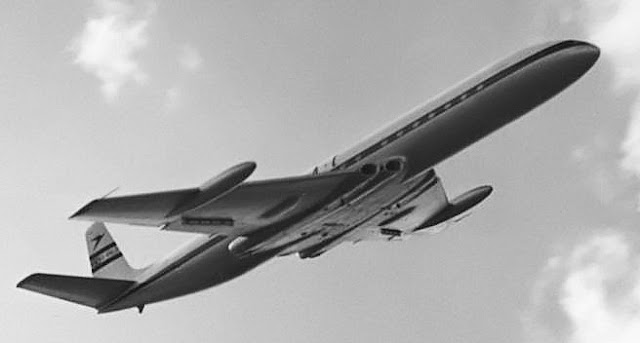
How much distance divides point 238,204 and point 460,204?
11307 mm

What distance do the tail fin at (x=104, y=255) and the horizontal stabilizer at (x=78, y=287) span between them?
291 cm

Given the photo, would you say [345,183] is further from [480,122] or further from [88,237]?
[88,237]

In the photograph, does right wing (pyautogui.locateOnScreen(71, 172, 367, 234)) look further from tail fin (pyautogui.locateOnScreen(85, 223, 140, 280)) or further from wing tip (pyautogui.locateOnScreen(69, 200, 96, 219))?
tail fin (pyautogui.locateOnScreen(85, 223, 140, 280))

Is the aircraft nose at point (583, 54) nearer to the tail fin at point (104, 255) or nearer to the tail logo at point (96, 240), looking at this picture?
the tail fin at point (104, 255)

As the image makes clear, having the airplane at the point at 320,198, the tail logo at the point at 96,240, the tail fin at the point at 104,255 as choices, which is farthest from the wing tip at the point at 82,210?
the tail logo at the point at 96,240

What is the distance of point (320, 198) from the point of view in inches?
1356

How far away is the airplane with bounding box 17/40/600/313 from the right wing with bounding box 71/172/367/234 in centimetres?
4

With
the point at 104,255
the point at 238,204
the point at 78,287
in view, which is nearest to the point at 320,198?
the point at 238,204

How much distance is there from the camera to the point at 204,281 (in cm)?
3894

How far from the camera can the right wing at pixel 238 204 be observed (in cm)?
3173

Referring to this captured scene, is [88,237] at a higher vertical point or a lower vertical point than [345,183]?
higher

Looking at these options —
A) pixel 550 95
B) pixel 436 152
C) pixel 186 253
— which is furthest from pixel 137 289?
pixel 550 95

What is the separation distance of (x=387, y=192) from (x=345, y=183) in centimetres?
174

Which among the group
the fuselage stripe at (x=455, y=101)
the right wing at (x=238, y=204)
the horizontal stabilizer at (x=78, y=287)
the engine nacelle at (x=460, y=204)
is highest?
the fuselage stripe at (x=455, y=101)
